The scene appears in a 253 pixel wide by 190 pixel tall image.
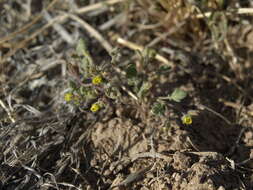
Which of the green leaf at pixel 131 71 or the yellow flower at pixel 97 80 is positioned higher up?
the yellow flower at pixel 97 80

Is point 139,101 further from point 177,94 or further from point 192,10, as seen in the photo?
point 192,10

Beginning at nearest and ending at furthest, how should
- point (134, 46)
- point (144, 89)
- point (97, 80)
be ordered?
point (97, 80) → point (144, 89) → point (134, 46)

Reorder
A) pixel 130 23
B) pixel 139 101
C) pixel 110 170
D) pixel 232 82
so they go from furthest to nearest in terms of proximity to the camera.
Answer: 1. pixel 130 23
2. pixel 232 82
3. pixel 139 101
4. pixel 110 170

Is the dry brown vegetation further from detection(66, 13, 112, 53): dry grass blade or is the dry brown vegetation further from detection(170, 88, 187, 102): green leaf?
detection(170, 88, 187, 102): green leaf

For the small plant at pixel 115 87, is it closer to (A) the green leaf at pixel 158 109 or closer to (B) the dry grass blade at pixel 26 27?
(A) the green leaf at pixel 158 109

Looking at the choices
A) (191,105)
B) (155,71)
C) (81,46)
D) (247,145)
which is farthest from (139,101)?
(247,145)

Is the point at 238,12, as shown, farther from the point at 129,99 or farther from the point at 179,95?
the point at 129,99

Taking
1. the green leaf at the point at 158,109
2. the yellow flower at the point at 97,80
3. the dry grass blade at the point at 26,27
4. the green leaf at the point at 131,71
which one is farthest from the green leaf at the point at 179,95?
the dry grass blade at the point at 26,27

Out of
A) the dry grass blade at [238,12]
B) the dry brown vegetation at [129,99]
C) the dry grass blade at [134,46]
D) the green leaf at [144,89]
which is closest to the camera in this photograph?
the dry brown vegetation at [129,99]

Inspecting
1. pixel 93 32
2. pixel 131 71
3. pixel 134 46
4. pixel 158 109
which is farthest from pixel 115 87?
pixel 93 32
